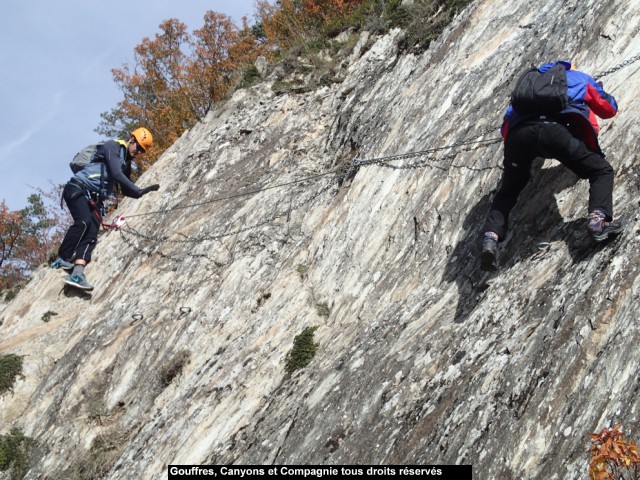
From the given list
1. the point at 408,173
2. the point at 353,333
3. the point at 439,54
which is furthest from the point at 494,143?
the point at 439,54

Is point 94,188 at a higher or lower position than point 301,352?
higher

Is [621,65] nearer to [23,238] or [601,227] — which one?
[601,227]

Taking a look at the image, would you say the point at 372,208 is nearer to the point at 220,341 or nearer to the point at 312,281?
the point at 312,281

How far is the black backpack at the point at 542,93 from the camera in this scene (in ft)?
22.4

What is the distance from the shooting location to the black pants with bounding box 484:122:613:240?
21.9 ft

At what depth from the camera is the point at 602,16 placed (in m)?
10.3

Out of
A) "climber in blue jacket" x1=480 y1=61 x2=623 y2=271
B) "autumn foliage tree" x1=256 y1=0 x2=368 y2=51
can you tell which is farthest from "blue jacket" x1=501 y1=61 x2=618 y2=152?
"autumn foliage tree" x1=256 y1=0 x2=368 y2=51

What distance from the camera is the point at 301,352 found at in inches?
367

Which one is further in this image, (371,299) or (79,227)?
(79,227)

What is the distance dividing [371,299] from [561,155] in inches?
137

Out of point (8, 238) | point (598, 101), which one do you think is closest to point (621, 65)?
point (598, 101)

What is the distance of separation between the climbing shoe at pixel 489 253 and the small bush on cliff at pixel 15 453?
8249 mm

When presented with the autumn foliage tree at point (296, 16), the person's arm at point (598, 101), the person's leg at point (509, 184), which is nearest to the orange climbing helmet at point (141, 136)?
the person's leg at point (509, 184)

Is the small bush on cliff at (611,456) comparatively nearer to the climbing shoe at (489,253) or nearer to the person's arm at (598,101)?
the climbing shoe at (489,253)
